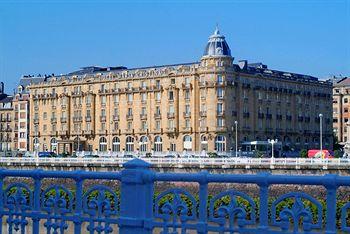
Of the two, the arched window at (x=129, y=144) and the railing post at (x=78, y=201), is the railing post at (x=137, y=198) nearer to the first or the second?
the railing post at (x=78, y=201)

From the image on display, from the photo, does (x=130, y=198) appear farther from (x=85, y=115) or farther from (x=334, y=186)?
(x=85, y=115)

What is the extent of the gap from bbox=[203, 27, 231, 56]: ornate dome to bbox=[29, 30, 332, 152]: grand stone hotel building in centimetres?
14

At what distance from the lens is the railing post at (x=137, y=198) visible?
8.23 m

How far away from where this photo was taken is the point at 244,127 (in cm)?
9700

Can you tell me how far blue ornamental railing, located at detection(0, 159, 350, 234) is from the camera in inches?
288

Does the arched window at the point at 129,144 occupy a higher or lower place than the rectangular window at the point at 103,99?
lower

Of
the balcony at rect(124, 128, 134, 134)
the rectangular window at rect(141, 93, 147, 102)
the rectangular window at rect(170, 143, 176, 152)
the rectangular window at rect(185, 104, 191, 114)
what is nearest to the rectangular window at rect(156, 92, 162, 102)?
the rectangular window at rect(141, 93, 147, 102)

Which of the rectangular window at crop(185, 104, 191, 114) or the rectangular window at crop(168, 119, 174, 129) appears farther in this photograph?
the rectangular window at crop(168, 119, 174, 129)

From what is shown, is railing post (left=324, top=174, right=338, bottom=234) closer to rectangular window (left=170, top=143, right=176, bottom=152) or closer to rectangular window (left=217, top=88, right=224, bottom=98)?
rectangular window (left=217, top=88, right=224, bottom=98)

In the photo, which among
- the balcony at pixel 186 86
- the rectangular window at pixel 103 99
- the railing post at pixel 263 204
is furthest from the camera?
the rectangular window at pixel 103 99

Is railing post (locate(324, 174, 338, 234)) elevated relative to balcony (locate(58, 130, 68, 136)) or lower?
lower

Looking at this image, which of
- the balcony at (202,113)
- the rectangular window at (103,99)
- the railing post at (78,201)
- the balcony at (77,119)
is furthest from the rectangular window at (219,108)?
the railing post at (78,201)

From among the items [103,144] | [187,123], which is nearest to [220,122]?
[187,123]

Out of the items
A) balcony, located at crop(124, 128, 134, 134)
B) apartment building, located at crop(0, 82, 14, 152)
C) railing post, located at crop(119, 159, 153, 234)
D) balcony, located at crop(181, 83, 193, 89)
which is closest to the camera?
railing post, located at crop(119, 159, 153, 234)
